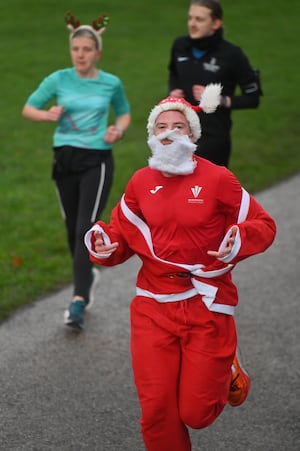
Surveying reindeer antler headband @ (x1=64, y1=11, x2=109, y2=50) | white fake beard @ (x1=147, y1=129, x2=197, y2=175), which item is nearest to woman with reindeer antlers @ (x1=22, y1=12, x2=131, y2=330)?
reindeer antler headband @ (x1=64, y1=11, x2=109, y2=50)

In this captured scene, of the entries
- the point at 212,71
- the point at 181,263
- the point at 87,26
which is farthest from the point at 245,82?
the point at 181,263

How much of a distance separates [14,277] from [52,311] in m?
0.92

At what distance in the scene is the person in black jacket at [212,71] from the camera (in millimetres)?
7383

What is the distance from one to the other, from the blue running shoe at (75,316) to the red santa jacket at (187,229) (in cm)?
210

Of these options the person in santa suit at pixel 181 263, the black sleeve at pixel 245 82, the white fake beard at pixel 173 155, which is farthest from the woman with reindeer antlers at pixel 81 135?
the white fake beard at pixel 173 155

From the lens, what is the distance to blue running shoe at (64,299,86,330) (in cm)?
693

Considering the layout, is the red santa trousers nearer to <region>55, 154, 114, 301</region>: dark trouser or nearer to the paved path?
the paved path

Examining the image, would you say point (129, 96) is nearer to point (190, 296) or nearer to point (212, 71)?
Result: point (212, 71)

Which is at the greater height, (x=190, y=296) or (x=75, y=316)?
(x=190, y=296)

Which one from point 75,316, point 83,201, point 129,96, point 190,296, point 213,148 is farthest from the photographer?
point 129,96

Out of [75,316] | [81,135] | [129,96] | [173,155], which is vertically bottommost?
[129,96]

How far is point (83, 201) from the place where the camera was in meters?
7.06

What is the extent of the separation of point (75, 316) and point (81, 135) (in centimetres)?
136

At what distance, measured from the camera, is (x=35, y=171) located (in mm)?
11922
